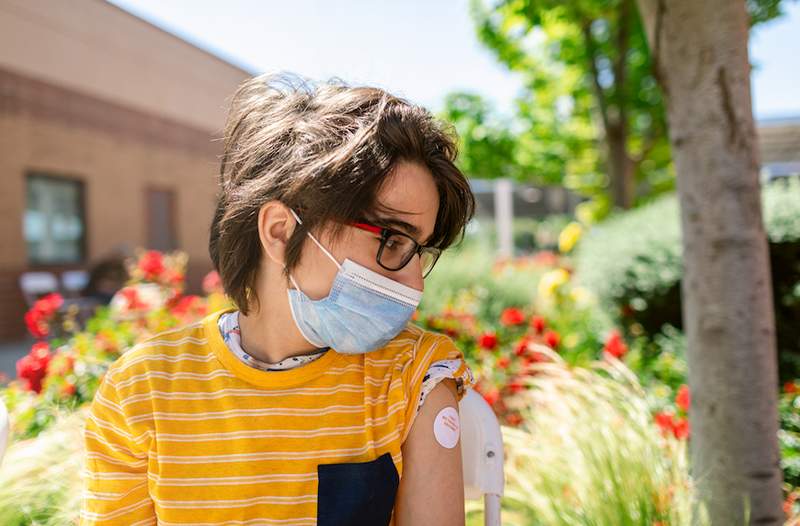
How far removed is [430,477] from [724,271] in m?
1.29

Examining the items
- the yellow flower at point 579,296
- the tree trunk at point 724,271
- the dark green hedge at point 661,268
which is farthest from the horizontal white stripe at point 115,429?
the yellow flower at point 579,296

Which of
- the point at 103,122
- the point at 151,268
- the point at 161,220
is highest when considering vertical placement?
the point at 103,122

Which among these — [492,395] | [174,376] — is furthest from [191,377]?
[492,395]

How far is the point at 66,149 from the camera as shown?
10.9 metres

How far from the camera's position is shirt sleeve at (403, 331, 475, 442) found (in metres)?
1.36

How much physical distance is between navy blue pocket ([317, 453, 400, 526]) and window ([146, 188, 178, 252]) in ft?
42.1

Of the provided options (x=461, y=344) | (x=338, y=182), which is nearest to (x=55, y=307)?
(x=461, y=344)

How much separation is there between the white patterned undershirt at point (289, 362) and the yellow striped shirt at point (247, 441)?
0.02 meters

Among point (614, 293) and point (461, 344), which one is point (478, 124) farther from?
point (461, 344)

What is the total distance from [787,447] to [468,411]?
197 cm

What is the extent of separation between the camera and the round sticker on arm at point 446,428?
53.4 inches

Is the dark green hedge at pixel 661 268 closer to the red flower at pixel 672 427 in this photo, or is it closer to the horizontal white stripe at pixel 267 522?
the red flower at pixel 672 427

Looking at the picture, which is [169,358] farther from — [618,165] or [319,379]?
[618,165]

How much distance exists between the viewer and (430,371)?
1380mm
